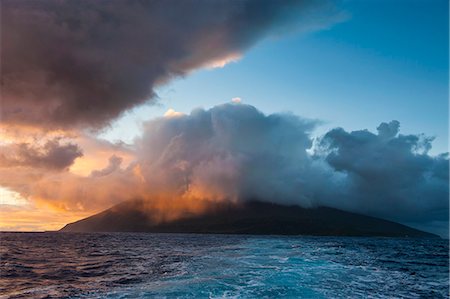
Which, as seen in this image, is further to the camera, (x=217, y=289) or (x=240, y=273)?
(x=240, y=273)

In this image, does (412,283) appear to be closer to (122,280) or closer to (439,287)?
(439,287)

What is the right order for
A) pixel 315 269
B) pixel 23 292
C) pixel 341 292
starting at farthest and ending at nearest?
1. pixel 315 269
2. pixel 341 292
3. pixel 23 292

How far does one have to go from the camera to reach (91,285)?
3181 cm

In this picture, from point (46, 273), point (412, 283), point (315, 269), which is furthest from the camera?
point (315, 269)

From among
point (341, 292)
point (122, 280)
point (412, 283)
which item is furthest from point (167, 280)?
point (412, 283)

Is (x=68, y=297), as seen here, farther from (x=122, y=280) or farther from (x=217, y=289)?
(x=217, y=289)

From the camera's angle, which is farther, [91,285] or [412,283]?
[412,283]

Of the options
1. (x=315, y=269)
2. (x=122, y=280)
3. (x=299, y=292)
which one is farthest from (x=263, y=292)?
(x=315, y=269)

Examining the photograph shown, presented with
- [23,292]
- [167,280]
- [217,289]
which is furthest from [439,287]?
[23,292]

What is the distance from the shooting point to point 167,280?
34406mm

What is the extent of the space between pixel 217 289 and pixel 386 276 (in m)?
22.7

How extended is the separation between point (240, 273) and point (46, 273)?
20373mm

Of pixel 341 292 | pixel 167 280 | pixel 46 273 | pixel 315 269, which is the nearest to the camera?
pixel 341 292

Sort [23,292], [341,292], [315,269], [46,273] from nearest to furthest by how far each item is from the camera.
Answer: [23,292] → [341,292] → [46,273] → [315,269]
